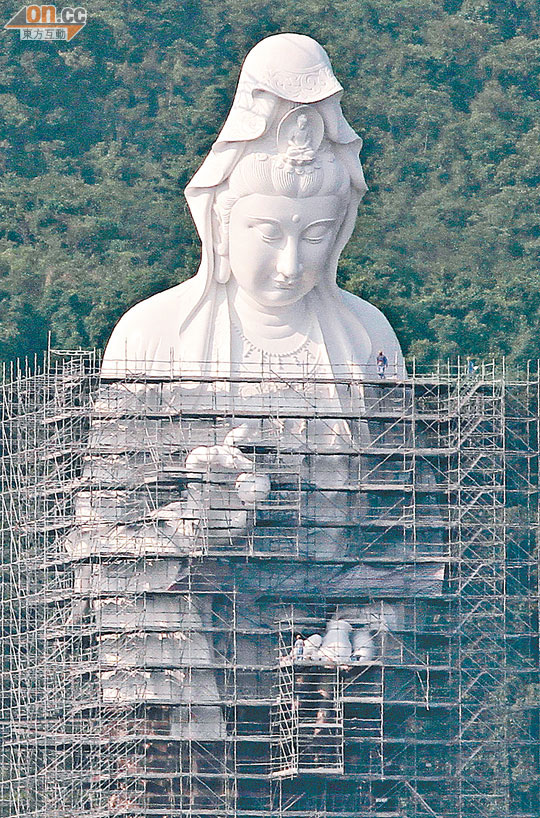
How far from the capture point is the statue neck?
4359cm

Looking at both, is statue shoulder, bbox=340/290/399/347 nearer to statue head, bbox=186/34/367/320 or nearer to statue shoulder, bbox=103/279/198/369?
statue head, bbox=186/34/367/320

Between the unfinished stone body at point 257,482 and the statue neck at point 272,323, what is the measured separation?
13 millimetres

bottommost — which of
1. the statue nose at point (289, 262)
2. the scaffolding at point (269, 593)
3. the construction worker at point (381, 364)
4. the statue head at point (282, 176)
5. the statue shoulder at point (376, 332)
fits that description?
the scaffolding at point (269, 593)

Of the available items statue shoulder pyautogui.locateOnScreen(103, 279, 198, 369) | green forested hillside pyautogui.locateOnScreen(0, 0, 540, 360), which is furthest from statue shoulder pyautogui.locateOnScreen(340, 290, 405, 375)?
green forested hillside pyautogui.locateOnScreen(0, 0, 540, 360)

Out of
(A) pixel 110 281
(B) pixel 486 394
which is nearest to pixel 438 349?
(A) pixel 110 281

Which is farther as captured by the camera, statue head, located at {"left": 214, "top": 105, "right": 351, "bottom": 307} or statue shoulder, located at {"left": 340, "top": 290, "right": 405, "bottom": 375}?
statue shoulder, located at {"left": 340, "top": 290, "right": 405, "bottom": 375}

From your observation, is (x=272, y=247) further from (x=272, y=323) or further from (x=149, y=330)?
(x=149, y=330)

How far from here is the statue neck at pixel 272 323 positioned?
43594 mm

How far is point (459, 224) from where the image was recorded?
192 feet

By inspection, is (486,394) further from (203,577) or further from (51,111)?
(51,111)

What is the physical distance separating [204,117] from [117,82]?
92.1 inches

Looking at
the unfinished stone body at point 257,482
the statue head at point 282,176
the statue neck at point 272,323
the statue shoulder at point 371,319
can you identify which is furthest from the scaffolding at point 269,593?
the statue head at point 282,176

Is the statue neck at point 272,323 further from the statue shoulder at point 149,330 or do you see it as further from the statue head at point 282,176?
the statue shoulder at point 149,330

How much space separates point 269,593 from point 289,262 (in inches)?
121
